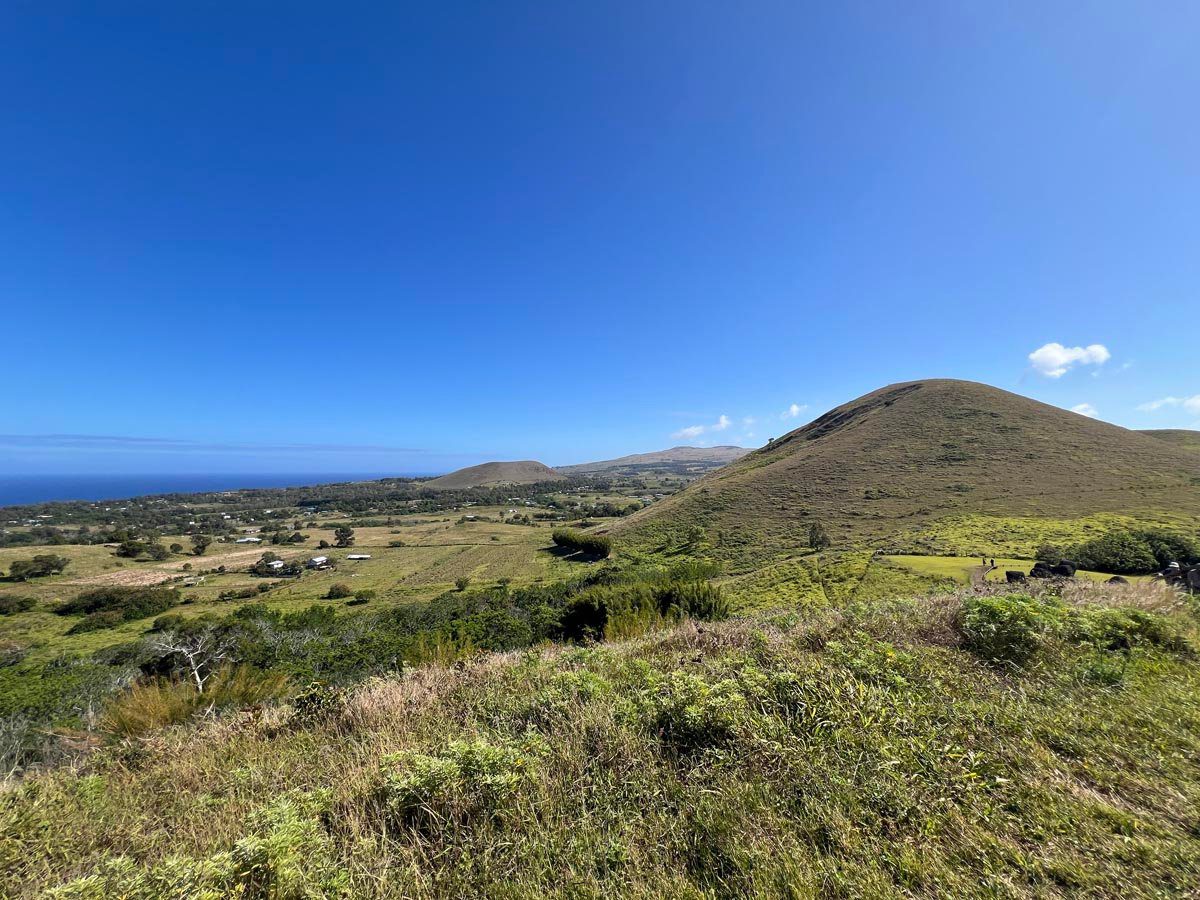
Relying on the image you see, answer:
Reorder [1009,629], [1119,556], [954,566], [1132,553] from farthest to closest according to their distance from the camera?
[954,566] < [1132,553] < [1119,556] < [1009,629]

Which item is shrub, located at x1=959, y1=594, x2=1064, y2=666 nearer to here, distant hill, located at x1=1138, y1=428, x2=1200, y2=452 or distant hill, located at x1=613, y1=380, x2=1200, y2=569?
distant hill, located at x1=613, y1=380, x2=1200, y2=569

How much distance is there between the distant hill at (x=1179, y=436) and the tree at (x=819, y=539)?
2650 inches

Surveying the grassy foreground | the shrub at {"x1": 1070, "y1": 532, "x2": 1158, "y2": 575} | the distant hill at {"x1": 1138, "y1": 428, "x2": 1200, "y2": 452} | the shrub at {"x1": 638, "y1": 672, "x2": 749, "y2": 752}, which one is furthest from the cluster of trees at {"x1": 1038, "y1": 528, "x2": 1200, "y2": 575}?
the distant hill at {"x1": 1138, "y1": 428, "x2": 1200, "y2": 452}

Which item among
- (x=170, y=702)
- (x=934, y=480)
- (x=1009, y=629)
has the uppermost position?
(x=934, y=480)

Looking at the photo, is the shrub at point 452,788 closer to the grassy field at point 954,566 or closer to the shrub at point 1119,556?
the grassy field at point 954,566

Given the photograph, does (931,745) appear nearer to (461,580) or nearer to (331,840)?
(331,840)

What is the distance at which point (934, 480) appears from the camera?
5119 centimetres

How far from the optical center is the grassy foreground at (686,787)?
8.10 ft

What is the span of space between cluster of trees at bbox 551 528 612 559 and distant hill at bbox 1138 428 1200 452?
85.9 metres

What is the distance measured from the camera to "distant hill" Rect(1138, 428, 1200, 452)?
66750 mm

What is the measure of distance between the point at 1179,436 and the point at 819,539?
283ft

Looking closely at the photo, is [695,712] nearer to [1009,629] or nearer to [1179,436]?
[1009,629]

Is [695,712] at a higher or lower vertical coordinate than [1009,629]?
lower

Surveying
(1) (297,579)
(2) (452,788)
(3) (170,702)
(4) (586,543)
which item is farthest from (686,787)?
(1) (297,579)
